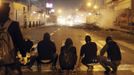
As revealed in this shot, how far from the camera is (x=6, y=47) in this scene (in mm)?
5641

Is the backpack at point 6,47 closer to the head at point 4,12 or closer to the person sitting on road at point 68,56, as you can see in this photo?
the head at point 4,12

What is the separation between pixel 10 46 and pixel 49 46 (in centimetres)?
551

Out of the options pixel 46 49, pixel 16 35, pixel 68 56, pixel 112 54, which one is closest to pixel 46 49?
pixel 46 49

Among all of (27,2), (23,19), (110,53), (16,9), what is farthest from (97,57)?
(27,2)

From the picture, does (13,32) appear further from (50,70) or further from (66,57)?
(50,70)

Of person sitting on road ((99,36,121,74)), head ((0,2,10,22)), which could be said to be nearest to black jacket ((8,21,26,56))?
head ((0,2,10,22))

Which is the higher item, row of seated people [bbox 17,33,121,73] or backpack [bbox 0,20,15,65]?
backpack [bbox 0,20,15,65]

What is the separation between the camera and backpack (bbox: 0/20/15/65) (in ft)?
18.4

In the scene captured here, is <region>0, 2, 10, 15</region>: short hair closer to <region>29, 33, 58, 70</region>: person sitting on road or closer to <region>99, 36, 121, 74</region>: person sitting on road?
<region>29, 33, 58, 70</region>: person sitting on road

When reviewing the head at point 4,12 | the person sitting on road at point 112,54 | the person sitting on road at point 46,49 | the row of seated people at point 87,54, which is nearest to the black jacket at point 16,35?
the head at point 4,12

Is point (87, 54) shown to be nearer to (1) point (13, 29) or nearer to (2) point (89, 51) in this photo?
(2) point (89, 51)

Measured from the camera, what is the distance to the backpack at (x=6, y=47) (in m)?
5.61

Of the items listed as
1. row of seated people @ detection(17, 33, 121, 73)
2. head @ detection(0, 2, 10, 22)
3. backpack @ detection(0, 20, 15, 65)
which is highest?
head @ detection(0, 2, 10, 22)

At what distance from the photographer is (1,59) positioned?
5.65m
